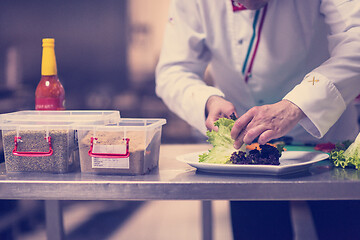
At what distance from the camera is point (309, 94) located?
1158 millimetres

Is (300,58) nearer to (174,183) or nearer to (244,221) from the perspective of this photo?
(244,221)

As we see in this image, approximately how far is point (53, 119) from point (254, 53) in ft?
2.63

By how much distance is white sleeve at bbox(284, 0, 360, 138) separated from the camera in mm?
1164

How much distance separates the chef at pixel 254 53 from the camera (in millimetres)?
1312

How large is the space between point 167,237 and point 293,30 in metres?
1.81

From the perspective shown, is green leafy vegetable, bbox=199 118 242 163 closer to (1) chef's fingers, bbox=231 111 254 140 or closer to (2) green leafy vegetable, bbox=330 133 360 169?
(1) chef's fingers, bbox=231 111 254 140

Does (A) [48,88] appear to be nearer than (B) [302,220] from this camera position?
No

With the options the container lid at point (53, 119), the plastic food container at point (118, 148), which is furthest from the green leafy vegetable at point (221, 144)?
the container lid at point (53, 119)

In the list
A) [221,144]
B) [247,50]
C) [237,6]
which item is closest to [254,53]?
[247,50]

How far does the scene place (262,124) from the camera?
1078 millimetres

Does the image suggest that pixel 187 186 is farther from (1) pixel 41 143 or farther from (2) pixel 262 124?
(1) pixel 41 143

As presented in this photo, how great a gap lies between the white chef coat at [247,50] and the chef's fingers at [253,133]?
38cm

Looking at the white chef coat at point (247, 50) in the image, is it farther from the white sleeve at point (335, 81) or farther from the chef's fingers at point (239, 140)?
the chef's fingers at point (239, 140)

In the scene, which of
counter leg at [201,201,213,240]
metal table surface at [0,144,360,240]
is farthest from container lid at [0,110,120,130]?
counter leg at [201,201,213,240]
